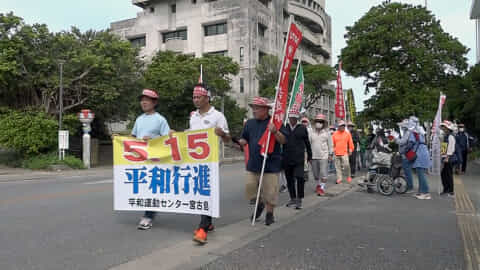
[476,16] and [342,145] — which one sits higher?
[476,16]

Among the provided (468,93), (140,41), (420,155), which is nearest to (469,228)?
(420,155)

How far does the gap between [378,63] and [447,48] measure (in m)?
3.05

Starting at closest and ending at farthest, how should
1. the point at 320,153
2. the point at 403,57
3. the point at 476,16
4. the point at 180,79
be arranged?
the point at 320,153 → the point at 403,57 → the point at 180,79 → the point at 476,16

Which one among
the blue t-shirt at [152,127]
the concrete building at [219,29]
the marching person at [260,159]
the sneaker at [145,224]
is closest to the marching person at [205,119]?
the blue t-shirt at [152,127]

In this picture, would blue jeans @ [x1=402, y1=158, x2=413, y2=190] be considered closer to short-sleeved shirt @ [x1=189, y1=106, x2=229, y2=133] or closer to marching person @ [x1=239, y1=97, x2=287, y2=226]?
marching person @ [x1=239, y1=97, x2=287, y2=226]

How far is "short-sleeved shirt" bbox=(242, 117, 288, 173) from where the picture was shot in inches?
231

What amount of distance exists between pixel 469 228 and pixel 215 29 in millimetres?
47744

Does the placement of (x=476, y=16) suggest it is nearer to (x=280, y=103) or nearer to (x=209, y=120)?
(x=280, y=103)

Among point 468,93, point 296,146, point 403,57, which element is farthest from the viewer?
point 468,93

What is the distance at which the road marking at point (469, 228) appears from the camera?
14.8 feet

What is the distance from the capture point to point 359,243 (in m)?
5.13

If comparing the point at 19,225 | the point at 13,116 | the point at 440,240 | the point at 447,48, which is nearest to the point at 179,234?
the point at 19,225

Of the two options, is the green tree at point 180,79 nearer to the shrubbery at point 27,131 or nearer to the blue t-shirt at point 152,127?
the shrubbery at point 27,131

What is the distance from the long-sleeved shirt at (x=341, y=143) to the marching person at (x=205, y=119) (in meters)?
6.89
